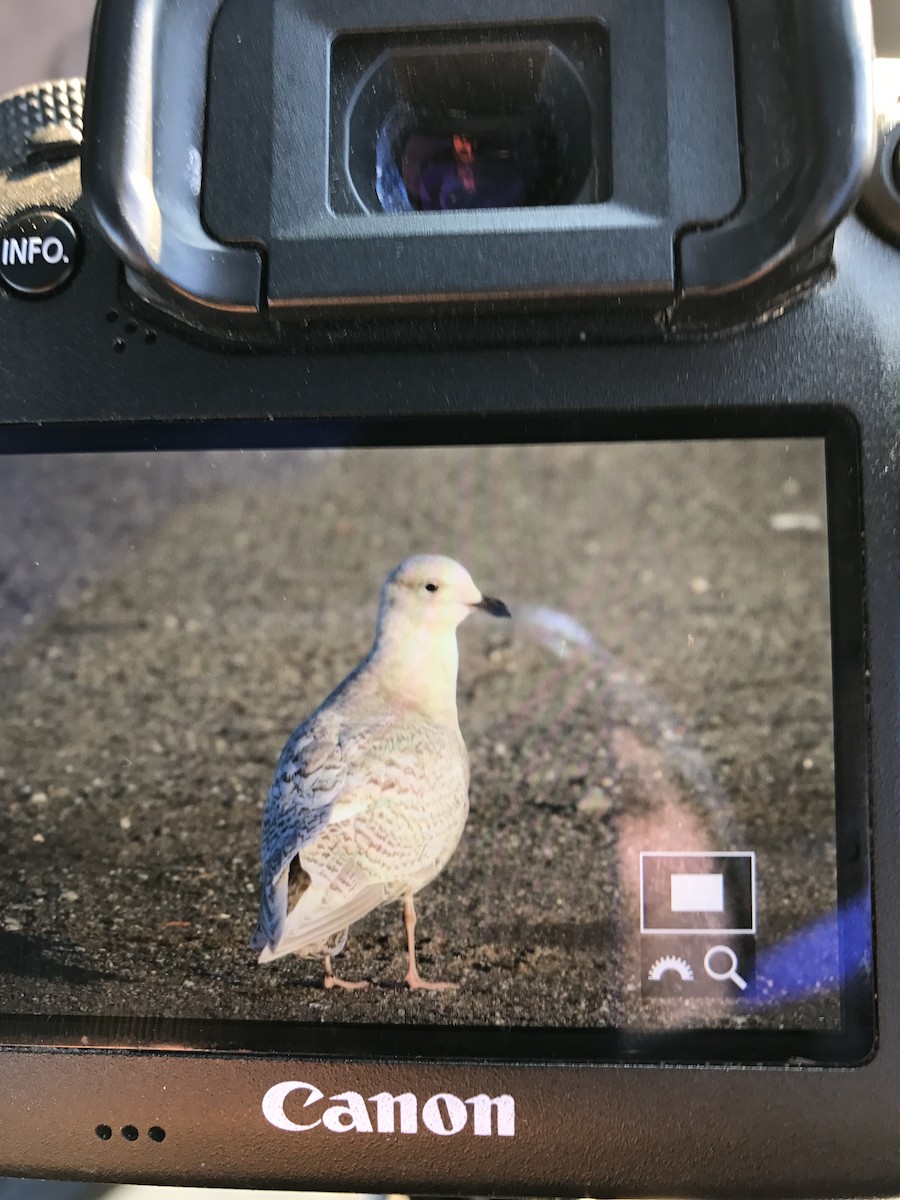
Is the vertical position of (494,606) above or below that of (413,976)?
above

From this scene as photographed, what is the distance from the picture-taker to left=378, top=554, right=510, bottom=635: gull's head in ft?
1.44

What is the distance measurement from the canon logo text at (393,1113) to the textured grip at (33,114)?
39cm

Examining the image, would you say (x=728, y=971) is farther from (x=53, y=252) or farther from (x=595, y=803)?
(x=53, y=252)

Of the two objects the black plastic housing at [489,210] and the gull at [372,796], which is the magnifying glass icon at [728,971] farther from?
the black plastic housing at [489,210]

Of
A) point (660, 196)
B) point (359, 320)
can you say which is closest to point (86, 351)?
point (359, 320)

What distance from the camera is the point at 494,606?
0.44 meters

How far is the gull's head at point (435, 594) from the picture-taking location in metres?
0.44

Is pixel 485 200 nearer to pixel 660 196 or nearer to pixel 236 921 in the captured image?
pixel 660 196

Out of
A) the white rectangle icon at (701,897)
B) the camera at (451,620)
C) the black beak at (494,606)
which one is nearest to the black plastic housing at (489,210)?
the camera at (451,620)

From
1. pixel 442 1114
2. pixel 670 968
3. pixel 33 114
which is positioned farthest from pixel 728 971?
pixel 33 114

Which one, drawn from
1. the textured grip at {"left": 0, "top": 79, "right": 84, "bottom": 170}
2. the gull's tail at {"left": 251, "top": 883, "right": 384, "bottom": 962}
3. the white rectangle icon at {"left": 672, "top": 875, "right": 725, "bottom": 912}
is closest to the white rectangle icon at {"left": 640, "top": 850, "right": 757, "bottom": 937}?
the white rectangle icon at {"left": 672, "top": 875, "right": 725, "bottom": 912}

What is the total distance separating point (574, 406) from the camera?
0.43 meters

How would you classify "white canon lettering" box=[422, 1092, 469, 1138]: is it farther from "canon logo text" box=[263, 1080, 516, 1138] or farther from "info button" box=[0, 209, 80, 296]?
"info button" box=[0, 209, 80, 296]

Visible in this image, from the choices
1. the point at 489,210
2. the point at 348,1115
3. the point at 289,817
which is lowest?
the point at 348,1115
